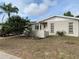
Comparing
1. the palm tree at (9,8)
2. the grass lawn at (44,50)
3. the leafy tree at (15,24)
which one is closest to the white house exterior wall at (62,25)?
the leafy tree at (15,24)

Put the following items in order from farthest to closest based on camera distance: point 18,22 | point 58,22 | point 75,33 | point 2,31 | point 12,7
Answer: point 12,7 → point 2,31 → point 18,22 → point 58,22 → point 75,33

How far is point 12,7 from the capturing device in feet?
127

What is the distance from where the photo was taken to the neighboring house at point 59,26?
1052 inches

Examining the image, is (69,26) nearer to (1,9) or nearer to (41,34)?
(41,34)

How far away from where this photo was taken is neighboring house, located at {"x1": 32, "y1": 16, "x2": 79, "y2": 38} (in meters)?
26.7

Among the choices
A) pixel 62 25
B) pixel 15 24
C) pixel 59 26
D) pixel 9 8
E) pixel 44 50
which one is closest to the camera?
pixel 44 50

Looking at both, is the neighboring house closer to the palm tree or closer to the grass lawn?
the palm tree

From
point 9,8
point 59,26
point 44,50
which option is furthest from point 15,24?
point 44,50

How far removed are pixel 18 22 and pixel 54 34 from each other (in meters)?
7.09

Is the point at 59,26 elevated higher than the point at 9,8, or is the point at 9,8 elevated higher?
the point at 9,8

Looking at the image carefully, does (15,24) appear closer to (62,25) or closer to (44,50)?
(62,25)

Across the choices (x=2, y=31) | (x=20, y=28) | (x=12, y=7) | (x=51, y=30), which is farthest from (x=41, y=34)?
(x=12, y=7)

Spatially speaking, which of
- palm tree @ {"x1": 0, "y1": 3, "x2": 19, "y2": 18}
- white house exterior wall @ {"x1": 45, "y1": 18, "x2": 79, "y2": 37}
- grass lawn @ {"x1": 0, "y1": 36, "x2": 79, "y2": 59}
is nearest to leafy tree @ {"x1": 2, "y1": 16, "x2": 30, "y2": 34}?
white house exterior wall @ {"x1": 45, "y1": 18, "x2": 79, "y2": 37}

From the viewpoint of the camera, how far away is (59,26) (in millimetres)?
28734
